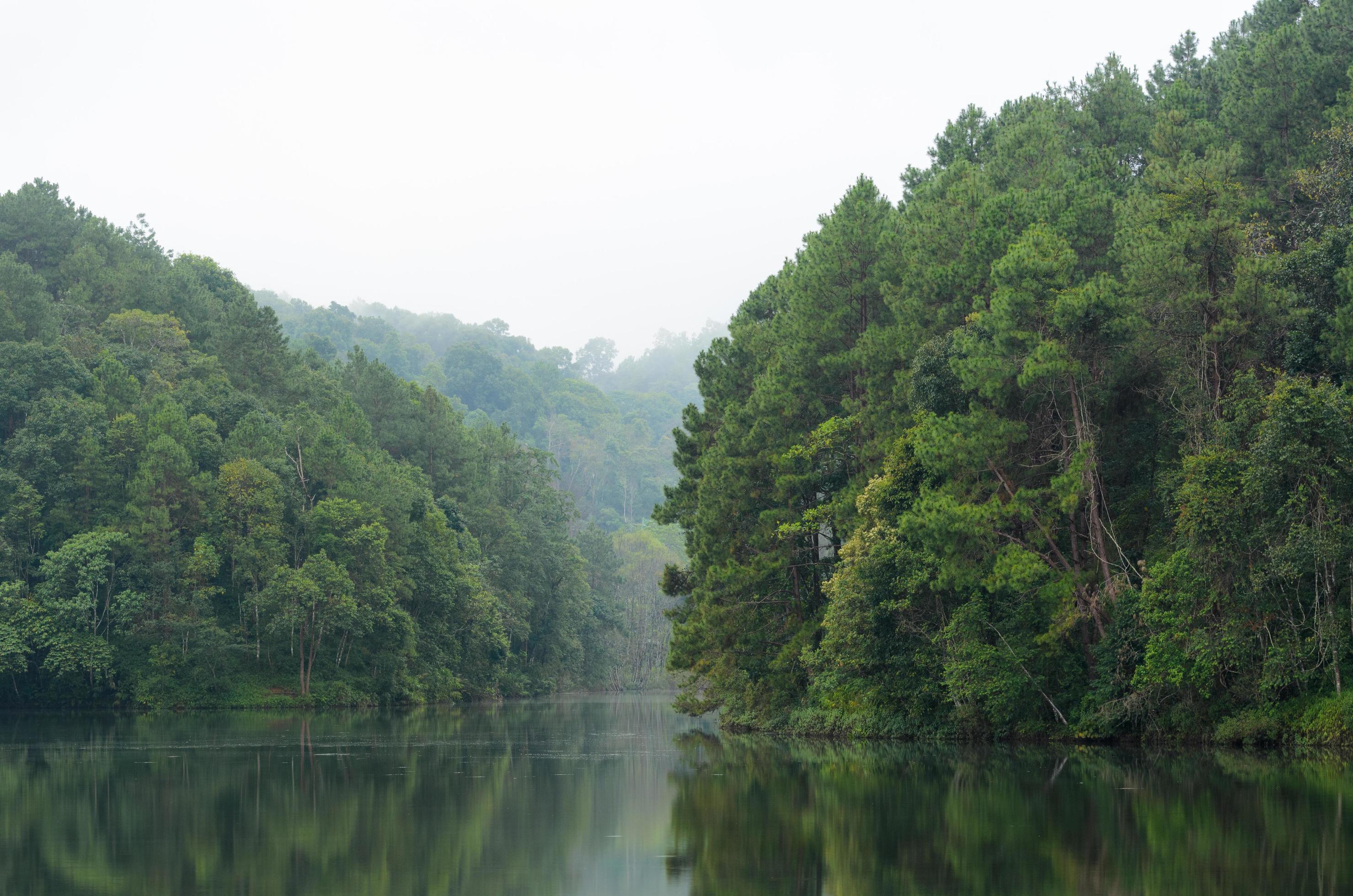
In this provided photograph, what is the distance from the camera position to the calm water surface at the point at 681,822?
13250 mm

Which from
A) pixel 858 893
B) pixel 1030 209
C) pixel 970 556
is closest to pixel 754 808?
pixel 858 893

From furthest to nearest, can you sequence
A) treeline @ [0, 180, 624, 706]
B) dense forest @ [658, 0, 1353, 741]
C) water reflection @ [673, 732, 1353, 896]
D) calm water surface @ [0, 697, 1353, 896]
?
treeline @ [0, 180, 624, 706] → dense forest @ [658, 0, 1353, 741] → calm water surface @ [0, 697, 1353, 896] → water reflection @ [673, 732, 1353, 896]

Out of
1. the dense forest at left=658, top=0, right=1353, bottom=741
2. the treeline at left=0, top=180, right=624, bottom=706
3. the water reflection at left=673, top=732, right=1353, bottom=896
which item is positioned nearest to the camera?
the water reflection at left=673, top=732, right=1353, bottom=896

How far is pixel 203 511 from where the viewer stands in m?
69.7

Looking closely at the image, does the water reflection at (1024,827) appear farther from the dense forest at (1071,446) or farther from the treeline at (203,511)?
the treeline at (203,511)

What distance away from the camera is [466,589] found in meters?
83.6

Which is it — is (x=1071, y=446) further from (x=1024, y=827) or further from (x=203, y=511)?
(x=203, y=511)

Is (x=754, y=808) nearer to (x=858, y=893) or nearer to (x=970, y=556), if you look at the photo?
(x=858, y=893)

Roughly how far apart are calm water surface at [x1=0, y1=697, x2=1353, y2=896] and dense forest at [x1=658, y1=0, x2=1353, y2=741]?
2819 mm

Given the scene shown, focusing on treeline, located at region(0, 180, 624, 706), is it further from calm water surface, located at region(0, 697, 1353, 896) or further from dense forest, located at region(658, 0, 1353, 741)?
calm water surface, located at region(0, 697, 1353, 896)

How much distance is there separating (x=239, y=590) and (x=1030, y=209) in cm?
5043

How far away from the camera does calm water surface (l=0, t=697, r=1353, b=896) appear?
13250mm

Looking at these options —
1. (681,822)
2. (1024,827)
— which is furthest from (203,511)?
(1024,827)

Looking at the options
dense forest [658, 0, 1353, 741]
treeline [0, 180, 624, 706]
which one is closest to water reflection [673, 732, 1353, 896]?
dense forest [658, 0, 1353, 741]
